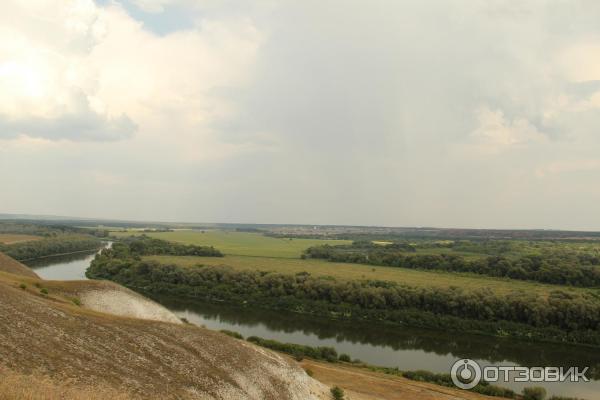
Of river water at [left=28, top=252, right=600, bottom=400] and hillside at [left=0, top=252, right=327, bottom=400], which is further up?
hillside at [left=0, top=252, right=327, bottom=400]

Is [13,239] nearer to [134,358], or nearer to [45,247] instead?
[45,247]

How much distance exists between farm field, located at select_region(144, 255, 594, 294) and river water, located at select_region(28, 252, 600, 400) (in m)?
17.9

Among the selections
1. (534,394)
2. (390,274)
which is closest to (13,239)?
(390,274)

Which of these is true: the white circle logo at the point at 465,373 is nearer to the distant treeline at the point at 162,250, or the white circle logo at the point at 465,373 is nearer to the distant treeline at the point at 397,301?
the distant treeline at the point at 397,301

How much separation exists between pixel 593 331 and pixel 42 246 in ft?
445

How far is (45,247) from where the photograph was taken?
404 feet

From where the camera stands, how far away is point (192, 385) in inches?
810

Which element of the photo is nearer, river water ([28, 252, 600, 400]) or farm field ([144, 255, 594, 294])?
river water ([28, 252, 600, 400])

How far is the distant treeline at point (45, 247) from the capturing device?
366ft

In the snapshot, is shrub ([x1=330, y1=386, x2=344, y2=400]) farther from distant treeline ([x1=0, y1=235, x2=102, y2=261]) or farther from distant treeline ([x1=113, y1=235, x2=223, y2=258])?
distant treeline ([x1=0, y1=235, x2=102, y2=261])

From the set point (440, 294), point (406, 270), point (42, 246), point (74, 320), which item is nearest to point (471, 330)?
point (440, 294)

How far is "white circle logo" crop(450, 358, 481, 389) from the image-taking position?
117 ft

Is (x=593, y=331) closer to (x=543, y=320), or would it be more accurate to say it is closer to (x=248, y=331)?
(x=543, y=320)

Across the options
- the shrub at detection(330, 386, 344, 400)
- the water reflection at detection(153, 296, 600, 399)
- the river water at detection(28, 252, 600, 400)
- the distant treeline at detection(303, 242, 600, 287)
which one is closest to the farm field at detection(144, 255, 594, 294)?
the distant treeline at detection(303, 242, 600, 287)
